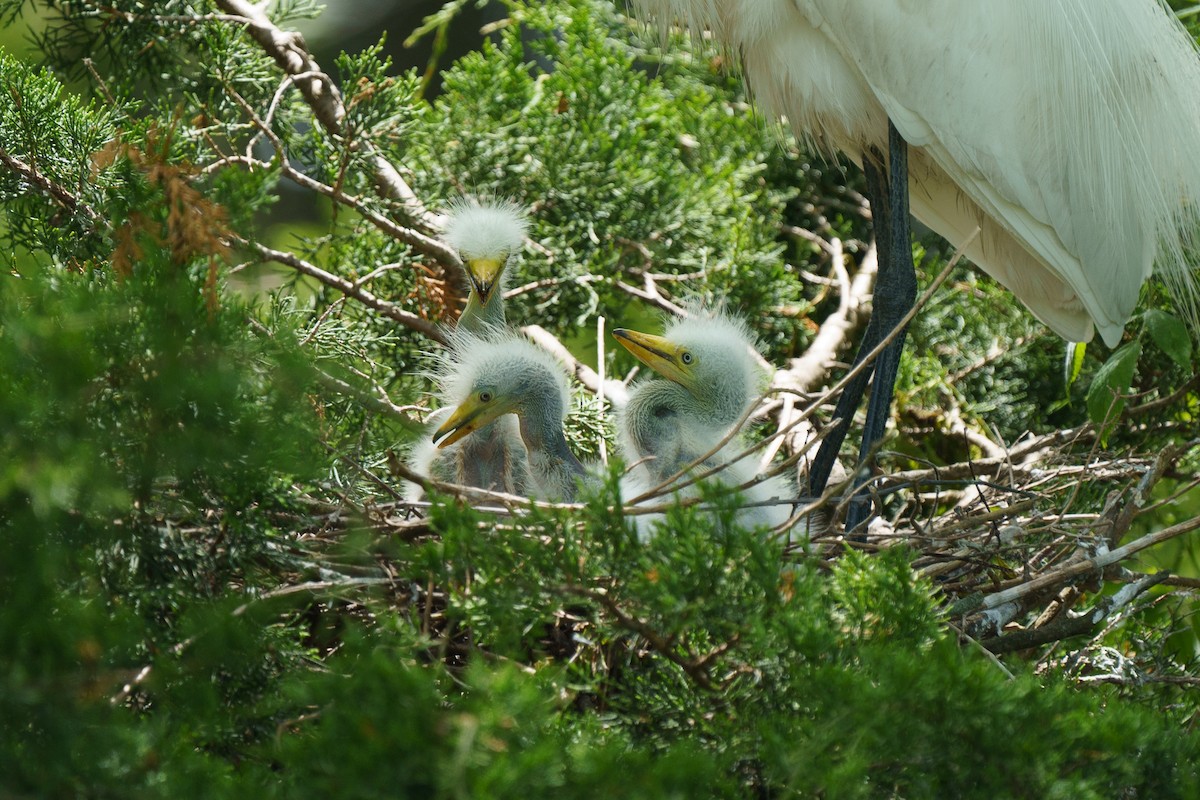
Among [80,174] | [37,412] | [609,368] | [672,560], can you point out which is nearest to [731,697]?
[672,560]

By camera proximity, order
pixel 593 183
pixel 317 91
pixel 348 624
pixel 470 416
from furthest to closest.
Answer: pixel 593 183, pixel 317 91, pixel 470 416, pixel 348 624

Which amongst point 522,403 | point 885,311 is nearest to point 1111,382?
point 885,311

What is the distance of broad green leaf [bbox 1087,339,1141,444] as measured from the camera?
1578 millimetres

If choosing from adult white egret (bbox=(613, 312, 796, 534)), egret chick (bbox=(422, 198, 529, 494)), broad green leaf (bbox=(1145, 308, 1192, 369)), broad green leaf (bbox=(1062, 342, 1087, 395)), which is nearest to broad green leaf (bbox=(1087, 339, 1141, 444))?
broad green leaf (bbox=(1145, 308, 1192, 369))

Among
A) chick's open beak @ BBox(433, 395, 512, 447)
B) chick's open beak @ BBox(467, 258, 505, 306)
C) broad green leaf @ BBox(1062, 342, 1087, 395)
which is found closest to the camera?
chick's open beak @ BBox(433, 395, 512, 447)

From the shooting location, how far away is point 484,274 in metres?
1.63

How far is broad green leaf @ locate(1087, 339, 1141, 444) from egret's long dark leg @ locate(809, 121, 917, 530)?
29cm

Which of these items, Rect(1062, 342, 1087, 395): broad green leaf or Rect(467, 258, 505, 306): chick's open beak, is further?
Rect(1062, 342, 1087, 395): broad green leaf

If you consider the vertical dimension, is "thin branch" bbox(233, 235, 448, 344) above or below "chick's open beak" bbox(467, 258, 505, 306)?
above

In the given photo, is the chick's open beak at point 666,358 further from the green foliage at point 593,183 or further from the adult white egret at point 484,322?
the green foliage at point 593,183

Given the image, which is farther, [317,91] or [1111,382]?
[317,91]

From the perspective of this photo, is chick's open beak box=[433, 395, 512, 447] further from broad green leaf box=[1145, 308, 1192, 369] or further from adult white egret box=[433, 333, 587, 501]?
broad green leaf box=[1145, 308, 1192, 369]

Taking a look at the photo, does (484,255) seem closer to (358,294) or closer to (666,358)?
(358,294)

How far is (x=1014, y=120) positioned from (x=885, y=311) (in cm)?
35
